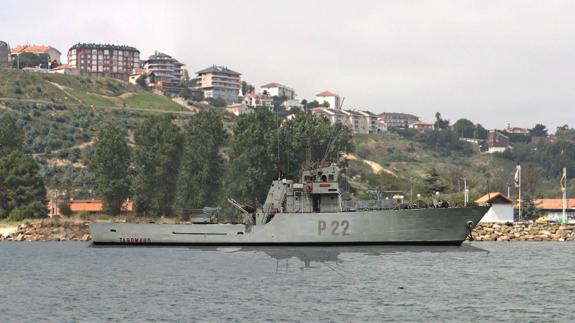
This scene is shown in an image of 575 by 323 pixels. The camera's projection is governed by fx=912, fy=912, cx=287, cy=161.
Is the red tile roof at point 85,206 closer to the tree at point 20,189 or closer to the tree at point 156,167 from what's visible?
the tree at point 20,189

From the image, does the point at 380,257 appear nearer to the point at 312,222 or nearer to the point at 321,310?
the point at 312,222

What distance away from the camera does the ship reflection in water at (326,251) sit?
61969mm

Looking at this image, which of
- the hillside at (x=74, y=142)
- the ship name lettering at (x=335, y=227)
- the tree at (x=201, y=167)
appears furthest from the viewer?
the hillside at (x=74, y=142)

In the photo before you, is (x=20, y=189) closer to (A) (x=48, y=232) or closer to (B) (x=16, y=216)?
(B) (x=16, y=216)

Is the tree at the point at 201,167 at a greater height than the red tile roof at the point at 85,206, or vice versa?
the tree at the point at 201,167

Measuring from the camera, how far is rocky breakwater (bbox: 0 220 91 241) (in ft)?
307

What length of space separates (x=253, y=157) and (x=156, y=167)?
1102 cm

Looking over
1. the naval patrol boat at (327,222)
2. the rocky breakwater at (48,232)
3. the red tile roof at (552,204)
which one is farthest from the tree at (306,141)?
the red tile roof at (552,204)

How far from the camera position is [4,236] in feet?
310

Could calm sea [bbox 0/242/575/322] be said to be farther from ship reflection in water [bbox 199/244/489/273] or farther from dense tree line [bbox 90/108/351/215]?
dense tree line [bbox 90/108/351/215]

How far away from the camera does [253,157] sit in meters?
Result: 102

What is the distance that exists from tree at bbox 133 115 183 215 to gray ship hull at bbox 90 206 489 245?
31.0m

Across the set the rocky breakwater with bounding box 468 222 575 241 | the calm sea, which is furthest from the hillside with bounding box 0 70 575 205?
the calm sea

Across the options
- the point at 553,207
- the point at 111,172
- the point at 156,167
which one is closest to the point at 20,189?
the point at 111,172
